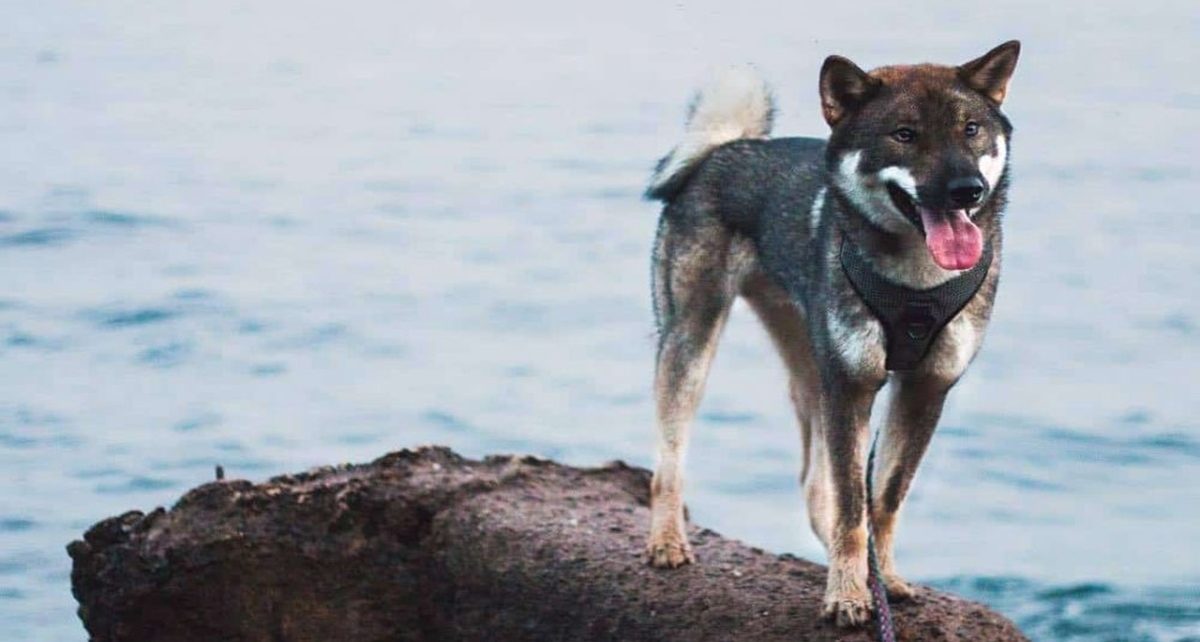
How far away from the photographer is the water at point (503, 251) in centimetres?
1542

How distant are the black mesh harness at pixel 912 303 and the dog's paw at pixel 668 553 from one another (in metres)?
1.24

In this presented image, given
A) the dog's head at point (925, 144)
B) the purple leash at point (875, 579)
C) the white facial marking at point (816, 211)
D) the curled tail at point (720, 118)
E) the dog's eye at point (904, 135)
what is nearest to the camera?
the dog's head at point (925, 144)

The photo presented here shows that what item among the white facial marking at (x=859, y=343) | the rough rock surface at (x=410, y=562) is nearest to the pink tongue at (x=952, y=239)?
the white facial marking at (x=859, y=343)

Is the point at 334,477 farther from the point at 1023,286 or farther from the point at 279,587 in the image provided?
the point at 1023,286

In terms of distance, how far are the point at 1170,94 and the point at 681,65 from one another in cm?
496

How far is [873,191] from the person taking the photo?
7426mm

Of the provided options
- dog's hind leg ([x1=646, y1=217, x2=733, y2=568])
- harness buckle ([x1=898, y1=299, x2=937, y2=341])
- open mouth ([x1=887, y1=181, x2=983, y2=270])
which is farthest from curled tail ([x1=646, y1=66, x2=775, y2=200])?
open mouth ([x1=887, y1=181, x2=983, y2=270])

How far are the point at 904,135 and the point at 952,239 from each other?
0.36m

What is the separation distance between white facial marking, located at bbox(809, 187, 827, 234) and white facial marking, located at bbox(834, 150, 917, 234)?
18.9 inches

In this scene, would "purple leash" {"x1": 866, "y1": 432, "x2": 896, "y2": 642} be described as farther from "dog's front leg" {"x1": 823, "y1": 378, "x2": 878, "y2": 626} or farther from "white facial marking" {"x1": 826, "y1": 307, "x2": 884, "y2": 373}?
"white facial marking" {"x1": 826, "y1": 307, "x2": 884, "y2": 373}

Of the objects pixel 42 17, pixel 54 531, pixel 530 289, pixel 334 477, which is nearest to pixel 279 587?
pixel 334 477

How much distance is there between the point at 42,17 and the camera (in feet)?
101

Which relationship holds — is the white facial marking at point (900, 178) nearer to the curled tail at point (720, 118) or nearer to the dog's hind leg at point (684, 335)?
the dog's hind leg at point (684, 335)

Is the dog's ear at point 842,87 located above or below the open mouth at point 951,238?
above
